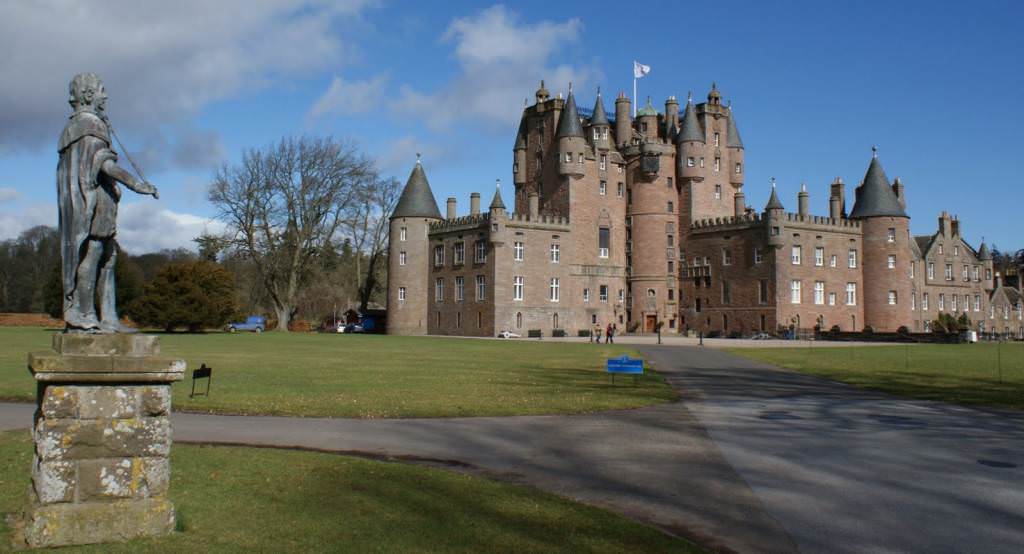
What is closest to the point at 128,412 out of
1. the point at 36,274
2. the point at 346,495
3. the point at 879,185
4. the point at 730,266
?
the point at 346,495

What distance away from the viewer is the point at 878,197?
7338cm

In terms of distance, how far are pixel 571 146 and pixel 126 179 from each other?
223ft

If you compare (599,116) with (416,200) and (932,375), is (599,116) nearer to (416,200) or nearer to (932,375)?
(416,200)

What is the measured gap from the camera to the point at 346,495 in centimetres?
882

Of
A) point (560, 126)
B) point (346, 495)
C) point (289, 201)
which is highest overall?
point (560, 126)

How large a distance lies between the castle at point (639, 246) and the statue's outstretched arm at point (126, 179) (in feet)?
203

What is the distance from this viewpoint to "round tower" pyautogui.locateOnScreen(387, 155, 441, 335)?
75.1 m

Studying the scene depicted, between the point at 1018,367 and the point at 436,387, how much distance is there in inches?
957

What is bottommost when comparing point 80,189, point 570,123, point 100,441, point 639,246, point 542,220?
point 100,441

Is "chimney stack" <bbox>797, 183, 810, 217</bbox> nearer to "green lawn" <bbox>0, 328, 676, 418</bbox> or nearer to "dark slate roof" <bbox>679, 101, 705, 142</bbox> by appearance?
"dark slate roof" <bbox>679, 101, 705, 142</bbox>

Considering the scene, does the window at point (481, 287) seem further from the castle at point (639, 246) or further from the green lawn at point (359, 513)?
the green lawn at point (359, 513)

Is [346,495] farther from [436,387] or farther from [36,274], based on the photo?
[36,274]

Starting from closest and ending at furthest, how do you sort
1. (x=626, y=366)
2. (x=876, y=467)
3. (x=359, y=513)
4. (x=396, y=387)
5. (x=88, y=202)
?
(x=88, y=202) → (x=359, y=513) → (x=876, y=467) → (x=626, y=366) → (x=396, y=387)

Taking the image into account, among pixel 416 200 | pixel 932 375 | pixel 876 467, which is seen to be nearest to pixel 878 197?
pixel 416 200
